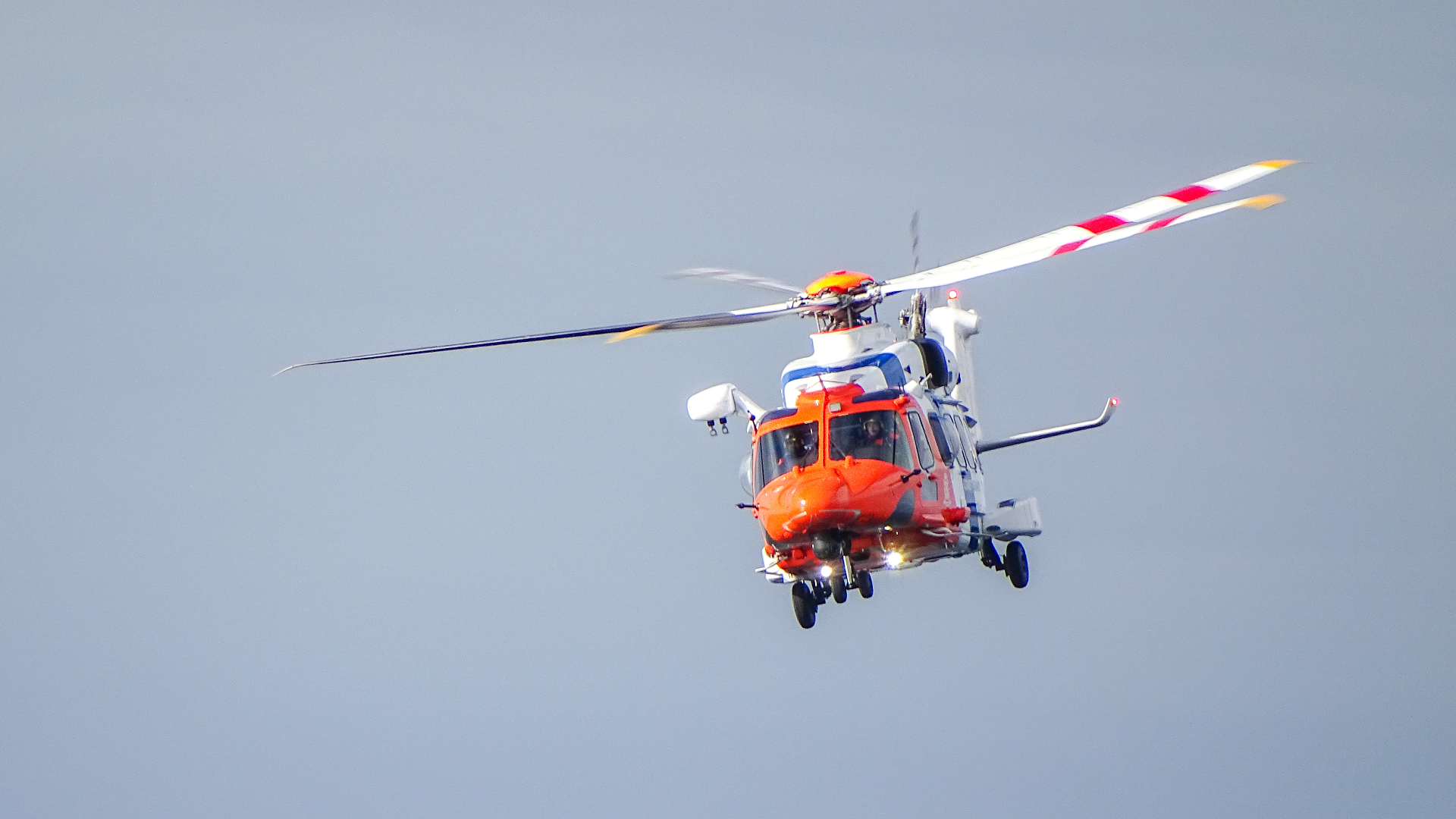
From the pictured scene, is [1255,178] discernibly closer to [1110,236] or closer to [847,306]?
[1110,236]

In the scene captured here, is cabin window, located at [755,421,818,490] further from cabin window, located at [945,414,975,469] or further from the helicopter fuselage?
cabin window, located at [945,414,975,469]

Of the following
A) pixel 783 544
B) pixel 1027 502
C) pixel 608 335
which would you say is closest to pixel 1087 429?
pixel 1027 502

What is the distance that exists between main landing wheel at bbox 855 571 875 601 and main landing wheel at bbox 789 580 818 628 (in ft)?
2.26

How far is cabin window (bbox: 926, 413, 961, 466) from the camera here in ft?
80.5

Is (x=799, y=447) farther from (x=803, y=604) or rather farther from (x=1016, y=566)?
(x=1016, y=566)

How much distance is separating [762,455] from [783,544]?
135 centimetres

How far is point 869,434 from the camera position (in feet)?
77.4

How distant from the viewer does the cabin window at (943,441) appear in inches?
966

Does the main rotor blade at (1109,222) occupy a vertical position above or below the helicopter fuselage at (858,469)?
above

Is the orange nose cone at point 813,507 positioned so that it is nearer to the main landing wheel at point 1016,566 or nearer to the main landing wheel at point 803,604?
the main landing wheel at point 803,604

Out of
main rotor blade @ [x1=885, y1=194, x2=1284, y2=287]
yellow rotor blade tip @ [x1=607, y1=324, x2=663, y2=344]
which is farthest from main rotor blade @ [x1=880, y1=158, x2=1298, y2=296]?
yellow rotor blade tip @ [x1=607, y1=324, x2=663, y2=344]

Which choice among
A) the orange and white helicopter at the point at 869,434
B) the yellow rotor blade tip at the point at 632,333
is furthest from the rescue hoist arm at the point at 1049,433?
the yellow rotor blade tip at the point at 632,333

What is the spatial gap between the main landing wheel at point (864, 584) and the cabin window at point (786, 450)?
66.4 inches

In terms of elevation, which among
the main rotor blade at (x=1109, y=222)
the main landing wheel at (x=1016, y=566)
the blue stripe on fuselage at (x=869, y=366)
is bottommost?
the main landing wheel at (x=1016, y=566)
